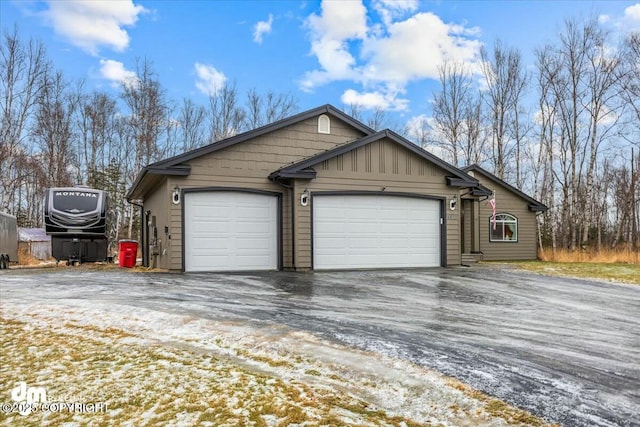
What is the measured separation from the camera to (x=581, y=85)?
24125 millimetres

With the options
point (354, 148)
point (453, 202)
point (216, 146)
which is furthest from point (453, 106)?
point (216, 146)

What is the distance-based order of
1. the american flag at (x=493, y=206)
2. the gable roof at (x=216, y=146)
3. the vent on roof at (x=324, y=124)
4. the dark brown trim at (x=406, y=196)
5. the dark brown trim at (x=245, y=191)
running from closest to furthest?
the gable roof at (x=216, y=146) → the dark brown trim at (x=245, y=191) → the dark brown trim at (x=406, y=196) → the vent on roof at (x=324, y=124) → the american flag at (x=493, y=206)

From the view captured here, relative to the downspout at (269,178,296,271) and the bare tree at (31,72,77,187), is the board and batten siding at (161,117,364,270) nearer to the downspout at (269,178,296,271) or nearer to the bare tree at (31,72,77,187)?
the downspout at (269,178,296,271)

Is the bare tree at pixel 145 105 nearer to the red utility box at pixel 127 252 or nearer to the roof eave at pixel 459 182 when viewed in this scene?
the red utility box at pixel 127 252

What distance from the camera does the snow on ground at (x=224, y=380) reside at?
2963 mm

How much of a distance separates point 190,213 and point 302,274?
11.3 ft

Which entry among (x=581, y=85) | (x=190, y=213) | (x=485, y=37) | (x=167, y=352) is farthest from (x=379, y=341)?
(x=485, y=37)

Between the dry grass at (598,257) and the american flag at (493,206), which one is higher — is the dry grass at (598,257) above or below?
below

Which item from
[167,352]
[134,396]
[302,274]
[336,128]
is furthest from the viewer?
[336,128]

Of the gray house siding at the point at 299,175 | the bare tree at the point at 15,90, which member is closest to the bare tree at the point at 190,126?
the bare tree at the point at 15,90

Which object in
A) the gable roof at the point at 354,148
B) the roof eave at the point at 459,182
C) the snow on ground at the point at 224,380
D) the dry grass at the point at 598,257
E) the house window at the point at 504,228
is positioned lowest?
the dry grass at the point at 598,257

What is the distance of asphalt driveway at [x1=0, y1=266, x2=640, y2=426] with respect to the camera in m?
3.57

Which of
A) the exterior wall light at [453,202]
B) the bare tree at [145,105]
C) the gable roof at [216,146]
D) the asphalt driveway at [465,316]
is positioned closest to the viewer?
the asphalt driveway at [465,316]

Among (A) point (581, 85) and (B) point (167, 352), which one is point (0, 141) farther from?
(A) point (581, 85)
